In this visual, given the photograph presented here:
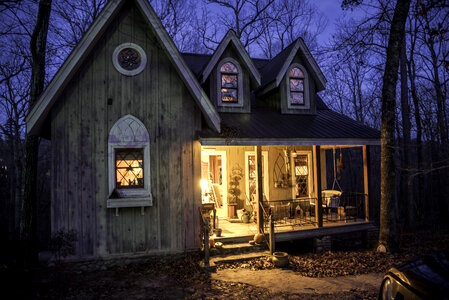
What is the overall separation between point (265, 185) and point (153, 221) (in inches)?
214

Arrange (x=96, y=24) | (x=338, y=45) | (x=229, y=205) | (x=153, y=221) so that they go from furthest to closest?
(x=229, y=205) → (x=338, y=45) → (x=153, y=221) → (x=96, y=24)

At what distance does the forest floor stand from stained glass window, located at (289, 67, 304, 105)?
20.2 feet

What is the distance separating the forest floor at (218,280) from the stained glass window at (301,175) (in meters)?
3.89

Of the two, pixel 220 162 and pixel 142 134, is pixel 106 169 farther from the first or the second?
pixel 220 162

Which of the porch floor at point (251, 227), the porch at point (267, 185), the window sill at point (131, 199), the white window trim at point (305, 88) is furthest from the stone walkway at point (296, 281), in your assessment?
the white window trim at point (305, 88)

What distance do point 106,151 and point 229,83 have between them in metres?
5.25

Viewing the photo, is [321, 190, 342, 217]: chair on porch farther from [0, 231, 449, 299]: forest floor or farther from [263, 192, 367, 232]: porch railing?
[0, 231, 449, 299]: forest floor

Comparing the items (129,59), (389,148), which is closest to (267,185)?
(389,148)

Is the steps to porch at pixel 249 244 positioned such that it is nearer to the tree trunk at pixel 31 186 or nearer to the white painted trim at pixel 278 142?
the white painted trim at pixel 278 142

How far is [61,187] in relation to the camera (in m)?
7.85

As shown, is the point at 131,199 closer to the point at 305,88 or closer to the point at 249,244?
the point at 249,244

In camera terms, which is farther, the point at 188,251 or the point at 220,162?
the point at 220,162

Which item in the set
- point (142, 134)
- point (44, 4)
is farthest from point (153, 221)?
point (44, 4)

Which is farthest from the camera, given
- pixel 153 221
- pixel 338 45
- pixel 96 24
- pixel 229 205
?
pixel 229 205
